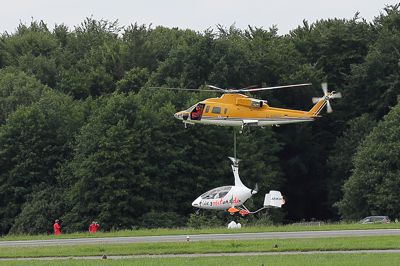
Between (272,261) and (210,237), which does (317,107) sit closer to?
(210,237)

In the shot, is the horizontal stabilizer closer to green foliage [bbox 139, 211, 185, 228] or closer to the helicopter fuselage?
the helicopter fuselage

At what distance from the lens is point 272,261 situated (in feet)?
124

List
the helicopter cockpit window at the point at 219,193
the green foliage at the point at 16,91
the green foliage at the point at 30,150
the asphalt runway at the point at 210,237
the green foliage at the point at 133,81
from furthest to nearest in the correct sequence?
the green foliage at the point at 133,81, the green foliage at the point at 16,91, the green foliage at the point at 30,150, the helicopter cockpit window at the point at 219,193, the asphalt runway at the point at 210,237

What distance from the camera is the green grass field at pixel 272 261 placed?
120 feet

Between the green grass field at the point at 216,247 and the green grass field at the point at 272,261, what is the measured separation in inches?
108

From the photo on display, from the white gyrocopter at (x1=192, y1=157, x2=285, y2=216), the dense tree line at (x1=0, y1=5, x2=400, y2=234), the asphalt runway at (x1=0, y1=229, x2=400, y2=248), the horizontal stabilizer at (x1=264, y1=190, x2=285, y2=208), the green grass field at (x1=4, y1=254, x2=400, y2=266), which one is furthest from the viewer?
the dense tree line at (x1=0, y1=5, x2=400, y2=234)

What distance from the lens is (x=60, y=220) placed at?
87938 mm

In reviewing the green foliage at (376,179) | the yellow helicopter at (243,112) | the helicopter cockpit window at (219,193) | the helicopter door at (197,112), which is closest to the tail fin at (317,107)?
the yellow helicopter at (243,112)

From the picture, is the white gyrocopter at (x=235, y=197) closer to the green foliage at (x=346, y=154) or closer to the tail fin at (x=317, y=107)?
the tail fin at (x=317, y=107)

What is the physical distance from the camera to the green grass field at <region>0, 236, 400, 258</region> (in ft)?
138

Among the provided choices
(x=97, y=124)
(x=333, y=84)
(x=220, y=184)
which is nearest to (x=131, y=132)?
(x=97, y=124)

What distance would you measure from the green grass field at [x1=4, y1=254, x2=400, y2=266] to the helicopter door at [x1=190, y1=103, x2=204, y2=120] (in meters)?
28.0

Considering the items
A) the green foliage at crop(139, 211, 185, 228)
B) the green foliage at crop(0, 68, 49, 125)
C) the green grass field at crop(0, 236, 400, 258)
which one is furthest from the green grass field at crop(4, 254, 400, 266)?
the green foliage at crop(0, 68, 49, 125)

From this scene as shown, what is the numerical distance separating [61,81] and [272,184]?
28639 mm
